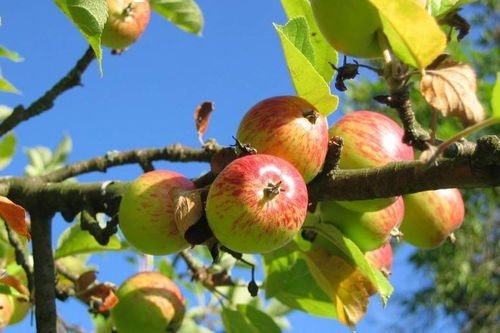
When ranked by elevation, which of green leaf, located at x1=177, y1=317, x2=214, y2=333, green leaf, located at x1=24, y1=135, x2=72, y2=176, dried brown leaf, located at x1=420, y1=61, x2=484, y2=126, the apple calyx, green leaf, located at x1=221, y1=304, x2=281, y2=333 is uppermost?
dried brown leaf, located at x1=420, y1=61, x2=484, y2=126

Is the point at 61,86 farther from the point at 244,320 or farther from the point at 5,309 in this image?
the point at 244,320

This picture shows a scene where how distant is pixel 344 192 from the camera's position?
1.16m

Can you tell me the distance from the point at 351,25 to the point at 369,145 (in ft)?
0.92

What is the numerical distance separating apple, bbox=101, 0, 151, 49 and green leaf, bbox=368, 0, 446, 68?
93cm

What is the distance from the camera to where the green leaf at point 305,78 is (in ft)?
3.74

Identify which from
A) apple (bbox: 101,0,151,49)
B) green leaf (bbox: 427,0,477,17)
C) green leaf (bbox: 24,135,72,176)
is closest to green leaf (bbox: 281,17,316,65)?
green leaf (bbox: 427,0,477,17)

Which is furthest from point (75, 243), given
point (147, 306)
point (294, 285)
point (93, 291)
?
point (294, 285)

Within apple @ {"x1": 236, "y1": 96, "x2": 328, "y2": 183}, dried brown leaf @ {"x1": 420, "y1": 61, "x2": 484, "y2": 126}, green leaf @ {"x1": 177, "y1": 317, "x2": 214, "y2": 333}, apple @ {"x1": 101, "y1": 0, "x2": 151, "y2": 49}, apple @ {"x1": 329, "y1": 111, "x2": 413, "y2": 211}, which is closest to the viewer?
dried brown leaf @ {"x1": 420, "y1": 61, "x2": 484, "y2": 126}

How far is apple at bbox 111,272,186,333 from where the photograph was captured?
5.74 ft

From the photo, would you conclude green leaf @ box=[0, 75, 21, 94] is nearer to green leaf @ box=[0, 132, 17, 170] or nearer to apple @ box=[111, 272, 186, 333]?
apple @ box=[111, 272, 186, 333]

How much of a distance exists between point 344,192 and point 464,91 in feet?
0.89

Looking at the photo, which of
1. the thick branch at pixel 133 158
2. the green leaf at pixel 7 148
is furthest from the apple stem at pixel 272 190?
the green leaf at pixel 7 148

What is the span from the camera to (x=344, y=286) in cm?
146

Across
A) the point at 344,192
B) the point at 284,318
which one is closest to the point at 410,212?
the point at 344,192
